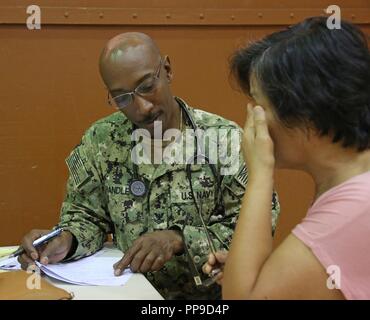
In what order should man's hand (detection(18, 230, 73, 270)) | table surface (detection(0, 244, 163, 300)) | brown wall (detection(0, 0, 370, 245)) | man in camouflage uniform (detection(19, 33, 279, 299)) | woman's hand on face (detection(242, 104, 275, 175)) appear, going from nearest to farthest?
woman's hand on face (detection(242, 104, 275, 175)) → table surface (detection(0, 244, 163, 300)) → man's hand (detection(18, 230, 73, 270)) → man in camouflage uniform (detection(19, 33, 279, 299)) → brown wall (detection(0, 0, 370, 245))

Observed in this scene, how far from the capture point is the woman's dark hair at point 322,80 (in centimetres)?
114

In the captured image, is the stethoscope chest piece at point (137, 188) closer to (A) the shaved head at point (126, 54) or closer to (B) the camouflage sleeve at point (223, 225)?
(B) the camouflage sleeve at point (223, 225)

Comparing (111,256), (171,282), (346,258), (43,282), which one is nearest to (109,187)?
(111,256)

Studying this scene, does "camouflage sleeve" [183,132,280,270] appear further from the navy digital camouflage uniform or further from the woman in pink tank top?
the woman in pink tank top

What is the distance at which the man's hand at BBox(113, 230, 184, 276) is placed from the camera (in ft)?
5.14

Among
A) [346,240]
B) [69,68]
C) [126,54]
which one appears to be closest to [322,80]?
[346,240]

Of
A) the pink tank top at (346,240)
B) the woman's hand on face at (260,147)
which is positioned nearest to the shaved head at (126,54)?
the woman's hand on face at (260,147)

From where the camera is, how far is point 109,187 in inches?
74.4

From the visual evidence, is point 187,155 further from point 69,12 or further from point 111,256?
point 69,12

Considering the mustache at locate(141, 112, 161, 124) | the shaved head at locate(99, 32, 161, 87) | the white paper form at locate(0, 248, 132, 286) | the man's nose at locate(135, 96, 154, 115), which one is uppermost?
the shaved head at locate(99, 32, 161, 87)

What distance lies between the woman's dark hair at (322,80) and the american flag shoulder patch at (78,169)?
2.97ft

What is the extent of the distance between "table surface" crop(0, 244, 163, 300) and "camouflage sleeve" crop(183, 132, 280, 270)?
0.22m

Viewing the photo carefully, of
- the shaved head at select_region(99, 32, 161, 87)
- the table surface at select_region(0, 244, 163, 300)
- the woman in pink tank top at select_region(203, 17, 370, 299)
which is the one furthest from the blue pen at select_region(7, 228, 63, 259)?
the woman in pink tank top at select_region(203, 17, 370, 299)

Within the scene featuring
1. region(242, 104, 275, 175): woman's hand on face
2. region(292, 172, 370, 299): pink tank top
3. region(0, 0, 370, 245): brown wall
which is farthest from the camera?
region(0, 0, 370, 245): brown wall
